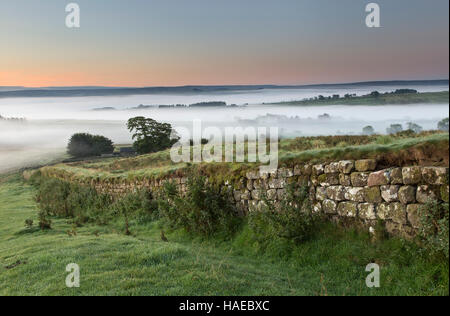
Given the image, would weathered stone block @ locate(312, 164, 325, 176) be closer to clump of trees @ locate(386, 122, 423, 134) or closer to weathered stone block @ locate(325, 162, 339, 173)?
weathered stone block @ locate(325, 162, 339, 173)

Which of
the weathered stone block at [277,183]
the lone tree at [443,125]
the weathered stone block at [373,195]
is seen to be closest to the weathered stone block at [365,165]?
the weathered stone block at [373,195]

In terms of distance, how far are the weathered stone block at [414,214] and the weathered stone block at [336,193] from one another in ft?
5.22

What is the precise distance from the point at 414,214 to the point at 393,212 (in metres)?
0.43

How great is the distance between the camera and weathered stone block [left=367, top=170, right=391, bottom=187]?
22.8 feet

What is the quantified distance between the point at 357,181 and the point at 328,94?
6.24 m

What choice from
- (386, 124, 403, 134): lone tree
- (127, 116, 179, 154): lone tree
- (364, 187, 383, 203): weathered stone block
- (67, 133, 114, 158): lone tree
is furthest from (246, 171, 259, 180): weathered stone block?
(67, 133, 114, 158): lone tree

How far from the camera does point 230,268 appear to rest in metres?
7.25

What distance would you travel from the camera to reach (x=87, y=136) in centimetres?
2111

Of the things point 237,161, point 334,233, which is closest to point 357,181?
point 334,233

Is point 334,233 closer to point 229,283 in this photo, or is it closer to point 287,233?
point 287,233

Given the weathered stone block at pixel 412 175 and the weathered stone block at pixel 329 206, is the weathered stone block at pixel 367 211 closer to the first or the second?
the weathered stone block at pixel 329 206

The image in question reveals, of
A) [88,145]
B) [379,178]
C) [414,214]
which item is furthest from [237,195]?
[88,145]

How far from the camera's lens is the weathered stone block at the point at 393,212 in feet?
21.7

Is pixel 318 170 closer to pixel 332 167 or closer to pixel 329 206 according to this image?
pixel 332 167
